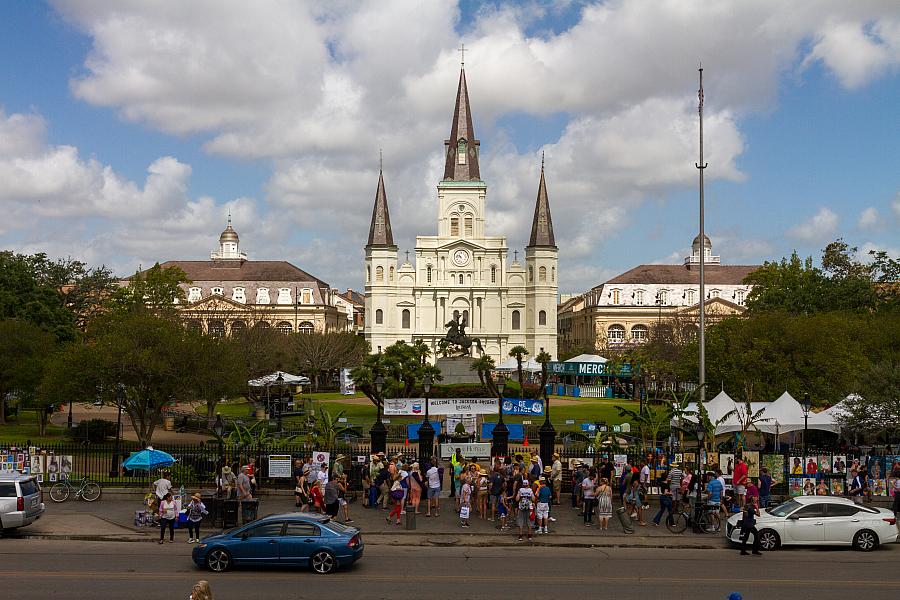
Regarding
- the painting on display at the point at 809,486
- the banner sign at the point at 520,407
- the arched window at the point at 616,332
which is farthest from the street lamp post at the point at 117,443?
the arched window at the point at 616,332

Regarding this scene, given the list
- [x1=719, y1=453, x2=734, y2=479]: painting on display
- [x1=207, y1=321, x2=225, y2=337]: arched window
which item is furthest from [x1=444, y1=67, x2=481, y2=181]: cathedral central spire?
[x1=719, y1=453, x2=734, y2=479]: painting on display

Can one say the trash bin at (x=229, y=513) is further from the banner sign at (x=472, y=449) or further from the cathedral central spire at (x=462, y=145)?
the cathedral central spire at (x=462, y=145)

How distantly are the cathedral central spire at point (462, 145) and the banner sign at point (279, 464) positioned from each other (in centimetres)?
8738

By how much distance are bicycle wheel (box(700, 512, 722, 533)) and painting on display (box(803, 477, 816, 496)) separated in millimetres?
3580

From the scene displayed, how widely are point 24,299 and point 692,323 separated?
57.0 m

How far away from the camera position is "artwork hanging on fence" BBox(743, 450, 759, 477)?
2267 centimetres

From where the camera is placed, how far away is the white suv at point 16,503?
18297 millimetres

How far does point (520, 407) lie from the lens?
112 ft

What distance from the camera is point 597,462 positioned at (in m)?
23.4

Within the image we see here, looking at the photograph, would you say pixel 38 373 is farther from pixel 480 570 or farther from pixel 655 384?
pixel 655 384

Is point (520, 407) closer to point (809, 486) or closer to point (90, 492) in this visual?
point (809, 486)

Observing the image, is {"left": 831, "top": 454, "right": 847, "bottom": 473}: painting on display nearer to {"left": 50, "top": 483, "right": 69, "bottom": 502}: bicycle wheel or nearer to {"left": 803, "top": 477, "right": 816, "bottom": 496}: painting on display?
{"left": 803, "top": 477, "right": 816, "bottom": 496}: painting on display

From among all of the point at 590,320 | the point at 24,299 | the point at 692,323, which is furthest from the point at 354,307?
the point at 24,299

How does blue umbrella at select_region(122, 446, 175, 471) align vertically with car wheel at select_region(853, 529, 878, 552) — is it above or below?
above
